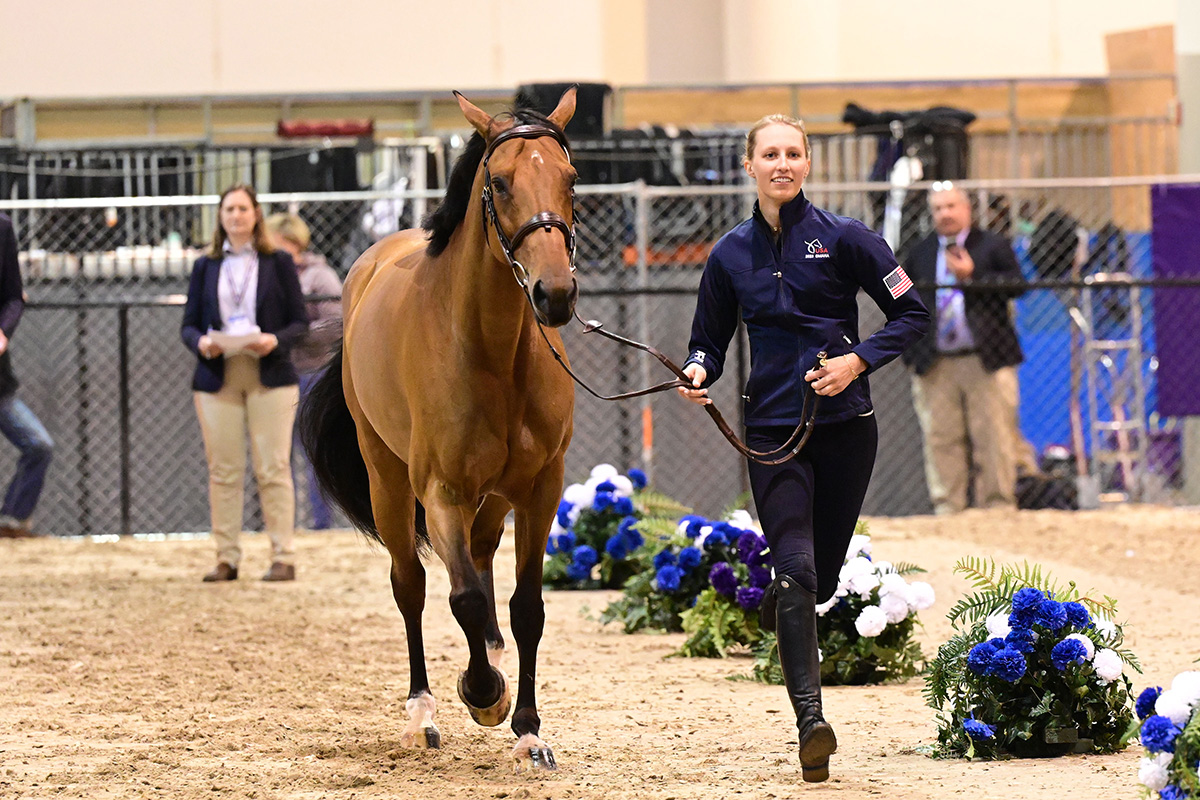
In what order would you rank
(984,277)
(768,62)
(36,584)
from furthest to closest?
(768,62) → (984,277) → (36,584)

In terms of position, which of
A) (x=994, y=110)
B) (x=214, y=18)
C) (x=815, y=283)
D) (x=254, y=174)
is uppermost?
(x=214, y=18)

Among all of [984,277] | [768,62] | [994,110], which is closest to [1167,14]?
[994,110]

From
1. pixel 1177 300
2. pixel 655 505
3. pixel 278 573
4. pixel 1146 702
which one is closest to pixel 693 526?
pixel 655 505

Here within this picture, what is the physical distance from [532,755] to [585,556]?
3958mm

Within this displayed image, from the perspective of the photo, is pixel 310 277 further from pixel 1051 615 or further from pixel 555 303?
pixel 1051 615

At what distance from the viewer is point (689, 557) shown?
6.57 metres

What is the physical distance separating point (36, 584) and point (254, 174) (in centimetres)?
393

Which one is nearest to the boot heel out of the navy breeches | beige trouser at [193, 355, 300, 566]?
the navy breeches

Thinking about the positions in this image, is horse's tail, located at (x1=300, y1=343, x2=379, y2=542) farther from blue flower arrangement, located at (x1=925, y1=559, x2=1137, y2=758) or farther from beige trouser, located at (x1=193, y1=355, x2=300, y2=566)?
beige trouser, located at (x1=193, y1=355, x2=300, y2=566)

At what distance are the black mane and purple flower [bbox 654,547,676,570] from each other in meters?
2.53

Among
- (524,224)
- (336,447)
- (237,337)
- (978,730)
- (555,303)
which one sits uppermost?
(524,224)

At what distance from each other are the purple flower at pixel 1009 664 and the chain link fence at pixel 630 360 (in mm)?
6433

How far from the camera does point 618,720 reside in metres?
4.96

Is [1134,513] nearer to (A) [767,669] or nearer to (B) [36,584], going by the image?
(A) [767,669]
